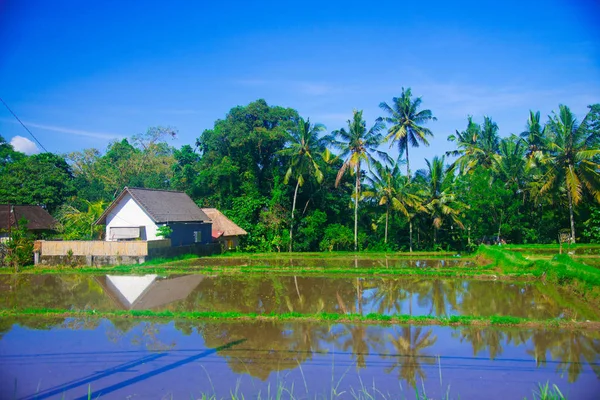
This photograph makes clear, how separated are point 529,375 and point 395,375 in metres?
2.54

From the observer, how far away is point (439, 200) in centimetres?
3212

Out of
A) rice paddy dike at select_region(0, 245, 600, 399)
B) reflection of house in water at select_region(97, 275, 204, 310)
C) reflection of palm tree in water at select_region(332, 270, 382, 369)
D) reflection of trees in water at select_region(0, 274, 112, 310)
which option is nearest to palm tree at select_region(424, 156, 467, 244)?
rice paddy dike at select_region(0, 245, 600, 399)

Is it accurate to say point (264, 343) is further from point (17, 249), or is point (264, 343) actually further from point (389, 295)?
point (17, 249)

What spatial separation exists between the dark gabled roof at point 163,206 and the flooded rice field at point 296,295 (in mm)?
7785

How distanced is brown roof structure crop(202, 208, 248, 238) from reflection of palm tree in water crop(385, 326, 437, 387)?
2383cm

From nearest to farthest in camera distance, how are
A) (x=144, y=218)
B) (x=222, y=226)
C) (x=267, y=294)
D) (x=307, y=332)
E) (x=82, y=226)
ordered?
1. (x=307, y=332)
2. (x=267, y=294)
3. (x=144, y=218)
4. (x=82, y=226)
5. (x=222, y=226)

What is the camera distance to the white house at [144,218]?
2803 centimetres

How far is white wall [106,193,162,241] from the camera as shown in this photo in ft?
92.1

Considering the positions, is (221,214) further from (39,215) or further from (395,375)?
(395,375)

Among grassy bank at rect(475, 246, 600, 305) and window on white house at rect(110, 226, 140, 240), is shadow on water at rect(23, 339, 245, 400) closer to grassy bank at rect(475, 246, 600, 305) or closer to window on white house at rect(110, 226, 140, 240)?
grassy bank at rect(475, 246, 600, 305)

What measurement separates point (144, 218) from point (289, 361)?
21.5m

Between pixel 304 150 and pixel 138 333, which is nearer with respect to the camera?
pixel 138 333

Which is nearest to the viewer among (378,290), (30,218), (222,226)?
(378,290)

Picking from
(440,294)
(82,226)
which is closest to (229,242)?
(82,226)
